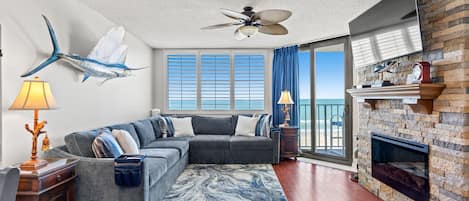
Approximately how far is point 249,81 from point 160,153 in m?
3.11

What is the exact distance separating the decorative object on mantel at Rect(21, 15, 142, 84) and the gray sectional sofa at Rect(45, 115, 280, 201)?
697 mm

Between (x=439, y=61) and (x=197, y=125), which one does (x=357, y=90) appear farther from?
(x=197, y=125)

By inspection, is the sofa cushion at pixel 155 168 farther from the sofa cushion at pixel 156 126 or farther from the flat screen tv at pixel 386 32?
the flat screen tv at pixel 386 32

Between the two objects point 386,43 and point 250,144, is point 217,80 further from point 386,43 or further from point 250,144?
point 386,43

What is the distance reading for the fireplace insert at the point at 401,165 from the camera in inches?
109

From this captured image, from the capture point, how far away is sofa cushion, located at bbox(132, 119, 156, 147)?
4.34 m

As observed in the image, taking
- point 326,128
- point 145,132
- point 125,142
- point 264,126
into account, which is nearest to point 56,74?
point 125,142

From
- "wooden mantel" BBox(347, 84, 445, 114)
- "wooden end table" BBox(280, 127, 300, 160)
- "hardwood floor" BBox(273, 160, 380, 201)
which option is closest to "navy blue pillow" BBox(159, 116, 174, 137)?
"hardwood floor" BBox(273, 160, 380, 201)

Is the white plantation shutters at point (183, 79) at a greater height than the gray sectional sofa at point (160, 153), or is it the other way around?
the white plantation shutters at point (183, 79)

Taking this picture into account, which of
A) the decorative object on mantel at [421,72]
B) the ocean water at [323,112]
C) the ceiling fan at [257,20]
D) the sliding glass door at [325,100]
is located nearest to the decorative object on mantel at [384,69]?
the decorative object on mantel at [421,72]

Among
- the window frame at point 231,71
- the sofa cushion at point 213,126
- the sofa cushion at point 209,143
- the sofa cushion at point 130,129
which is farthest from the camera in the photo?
the window frame at point 231,71

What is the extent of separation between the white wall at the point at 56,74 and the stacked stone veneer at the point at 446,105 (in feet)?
11.7

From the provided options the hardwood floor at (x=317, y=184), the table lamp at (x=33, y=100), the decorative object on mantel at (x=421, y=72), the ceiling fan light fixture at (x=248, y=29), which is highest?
the ceiling fan light fixture at (x=248, y=29)

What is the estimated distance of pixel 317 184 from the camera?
4.03 metres
